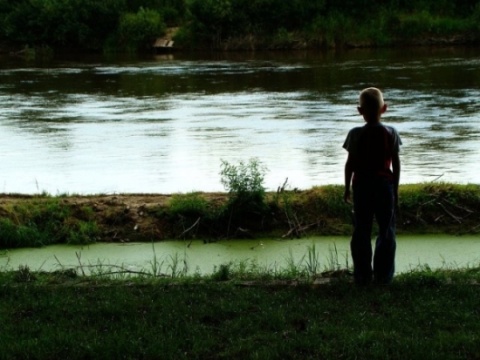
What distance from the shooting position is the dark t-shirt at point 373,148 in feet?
20.2

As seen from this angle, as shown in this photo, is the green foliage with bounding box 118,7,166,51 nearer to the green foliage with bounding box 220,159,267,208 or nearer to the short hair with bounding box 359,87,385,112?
the green foliage with bounding box 220,159,267,208

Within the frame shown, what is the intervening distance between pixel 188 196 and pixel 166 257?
1516mm

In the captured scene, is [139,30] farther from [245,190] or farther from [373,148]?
[373,148]

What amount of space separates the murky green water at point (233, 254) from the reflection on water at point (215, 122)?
10.4 ft

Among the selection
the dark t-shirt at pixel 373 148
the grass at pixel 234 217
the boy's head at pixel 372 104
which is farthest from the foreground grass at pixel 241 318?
the grass at pixel 234 217

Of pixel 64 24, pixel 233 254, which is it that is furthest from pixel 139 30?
pixel 233 254

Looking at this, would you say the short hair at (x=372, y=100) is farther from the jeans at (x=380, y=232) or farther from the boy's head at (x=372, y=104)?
the jeans at (x=380, y=232)

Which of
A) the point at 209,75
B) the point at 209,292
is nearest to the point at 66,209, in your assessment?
the point at 209,292

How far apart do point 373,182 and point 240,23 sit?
50960mm

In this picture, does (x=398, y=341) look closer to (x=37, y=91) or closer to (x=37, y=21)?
(x=37, y=91)

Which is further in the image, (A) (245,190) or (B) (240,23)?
(B) (240,23)

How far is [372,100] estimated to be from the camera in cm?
611

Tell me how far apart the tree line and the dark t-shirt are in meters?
47.6

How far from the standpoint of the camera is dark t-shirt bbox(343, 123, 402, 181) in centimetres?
616
